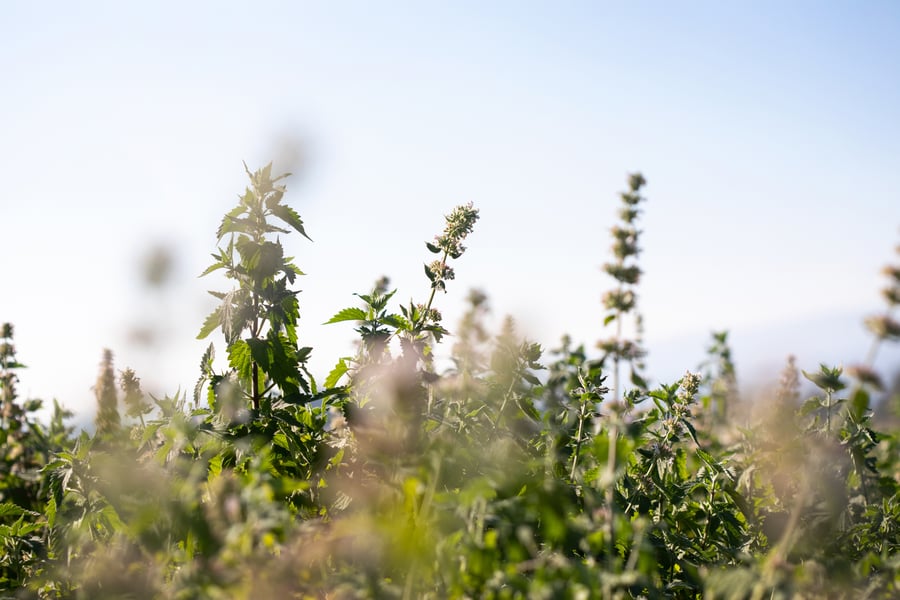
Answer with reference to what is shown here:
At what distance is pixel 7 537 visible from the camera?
170 inches

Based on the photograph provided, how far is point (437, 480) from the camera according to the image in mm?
2961

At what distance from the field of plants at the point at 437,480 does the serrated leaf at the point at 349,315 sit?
0.01 metres

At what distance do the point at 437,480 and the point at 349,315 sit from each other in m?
1.93

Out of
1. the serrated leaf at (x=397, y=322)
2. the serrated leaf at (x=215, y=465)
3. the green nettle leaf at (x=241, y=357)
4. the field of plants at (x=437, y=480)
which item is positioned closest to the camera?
the field of plants at (x=437, y=480)

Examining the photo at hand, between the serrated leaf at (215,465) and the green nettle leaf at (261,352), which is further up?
the green nettle leaf at (261,352)

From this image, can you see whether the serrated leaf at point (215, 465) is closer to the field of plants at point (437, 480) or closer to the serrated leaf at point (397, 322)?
the field of plants at point (437, 480)

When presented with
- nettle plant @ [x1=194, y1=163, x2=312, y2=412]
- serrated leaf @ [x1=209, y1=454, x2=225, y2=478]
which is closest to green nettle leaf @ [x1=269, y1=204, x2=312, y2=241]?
nettle plant @ [x1=194, y1=163, x2=312, y2=412]

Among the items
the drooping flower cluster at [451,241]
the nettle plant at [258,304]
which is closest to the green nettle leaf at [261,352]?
the nettle plant at [258,304]

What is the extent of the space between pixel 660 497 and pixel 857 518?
117 cm

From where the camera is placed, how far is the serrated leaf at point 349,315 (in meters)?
4.66

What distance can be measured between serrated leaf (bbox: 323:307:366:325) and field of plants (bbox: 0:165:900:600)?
1cm

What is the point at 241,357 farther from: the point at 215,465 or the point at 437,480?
the point at 437,480

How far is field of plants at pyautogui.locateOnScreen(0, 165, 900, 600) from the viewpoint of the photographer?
2.39 m

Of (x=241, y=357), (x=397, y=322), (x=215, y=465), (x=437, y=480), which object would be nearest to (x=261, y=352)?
(x=241, y=357)
